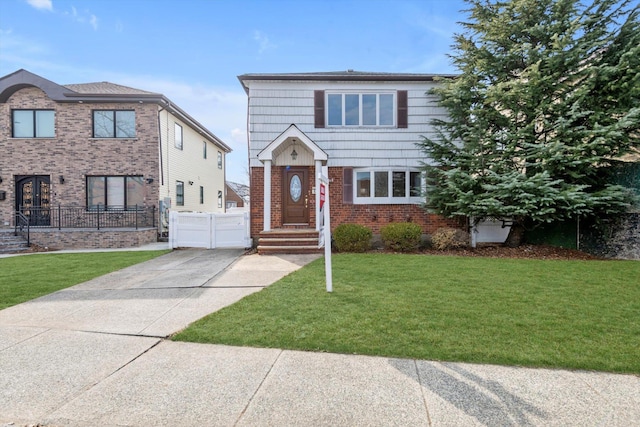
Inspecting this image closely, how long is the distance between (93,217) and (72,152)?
10.0 feet

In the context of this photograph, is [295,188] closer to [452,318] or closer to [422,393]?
[452,318]

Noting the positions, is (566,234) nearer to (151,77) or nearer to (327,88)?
(327,88)

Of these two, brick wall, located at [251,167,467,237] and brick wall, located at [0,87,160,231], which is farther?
brick wall, located at [0,87,160,231]

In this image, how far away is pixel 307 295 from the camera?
528 cm

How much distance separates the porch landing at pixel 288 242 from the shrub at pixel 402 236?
214 centimetres

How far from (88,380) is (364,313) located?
10.0ft

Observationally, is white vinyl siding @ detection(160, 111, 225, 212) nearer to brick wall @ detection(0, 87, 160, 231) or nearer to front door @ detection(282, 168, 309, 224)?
brick wall @ detection(0, 87, 160, 231)

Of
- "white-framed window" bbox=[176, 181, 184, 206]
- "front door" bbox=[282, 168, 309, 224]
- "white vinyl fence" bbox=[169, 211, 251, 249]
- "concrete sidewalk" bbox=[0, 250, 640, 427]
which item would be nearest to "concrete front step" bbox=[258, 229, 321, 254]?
"front door" bbox=[282, 168, 309, 224]

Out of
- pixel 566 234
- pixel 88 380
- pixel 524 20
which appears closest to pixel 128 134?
pixel 88 380

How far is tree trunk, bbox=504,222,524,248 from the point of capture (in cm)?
1027

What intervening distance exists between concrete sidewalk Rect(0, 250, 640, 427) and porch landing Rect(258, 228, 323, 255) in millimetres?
5586

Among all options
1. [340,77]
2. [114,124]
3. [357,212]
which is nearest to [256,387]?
[357,212]

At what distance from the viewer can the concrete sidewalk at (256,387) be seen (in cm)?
237

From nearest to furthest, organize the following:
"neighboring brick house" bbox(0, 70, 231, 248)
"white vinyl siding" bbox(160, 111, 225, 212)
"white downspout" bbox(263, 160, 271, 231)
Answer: "white downspout" bbox(263, 160, 271, 231) → "neighboring brick house" bbox(0, 70, 231, 248) → "white vinyl siding" bbox(160, 111, 225, 212)
